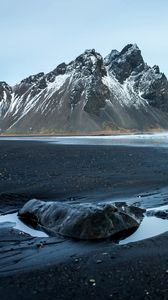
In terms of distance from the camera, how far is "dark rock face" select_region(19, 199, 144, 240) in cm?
1956

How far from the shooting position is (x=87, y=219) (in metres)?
19.9

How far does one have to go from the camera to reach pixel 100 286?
13352 millimetres

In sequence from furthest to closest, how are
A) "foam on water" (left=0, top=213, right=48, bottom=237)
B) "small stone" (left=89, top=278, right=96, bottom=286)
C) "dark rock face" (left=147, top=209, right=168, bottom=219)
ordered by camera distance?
→ "dark rock face" (left=147, top=209, right=168, bottom=219) → "foam on water" (left=0, top=213, right=48, bottom=237) → "small stone" (left=89, top=278, right=96, bottom=286)

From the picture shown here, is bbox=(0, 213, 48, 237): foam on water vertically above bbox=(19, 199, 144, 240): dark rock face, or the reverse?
bbox=(19, 199, 144, 240): dark rock face

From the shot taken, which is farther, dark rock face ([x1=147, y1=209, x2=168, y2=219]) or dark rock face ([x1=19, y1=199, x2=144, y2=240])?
dark rock face ([x1=147, y1=209, x2=168, y2=219])

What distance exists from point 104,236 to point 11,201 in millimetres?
12235

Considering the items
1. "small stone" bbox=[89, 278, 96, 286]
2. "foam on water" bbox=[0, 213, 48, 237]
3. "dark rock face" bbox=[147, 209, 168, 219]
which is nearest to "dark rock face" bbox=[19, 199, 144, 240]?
"foam on water" bbox=[0, 213, 48, 237]

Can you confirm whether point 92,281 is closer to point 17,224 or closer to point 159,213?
point 17,224

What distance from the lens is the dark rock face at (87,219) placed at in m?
19.6

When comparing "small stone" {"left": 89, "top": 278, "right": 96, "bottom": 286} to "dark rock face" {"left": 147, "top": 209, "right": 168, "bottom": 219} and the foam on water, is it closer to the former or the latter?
the foam on water

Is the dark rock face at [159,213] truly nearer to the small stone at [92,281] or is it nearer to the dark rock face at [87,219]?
the dark rock face at [87,219]

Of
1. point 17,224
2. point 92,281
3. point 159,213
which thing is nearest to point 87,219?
point 17,224

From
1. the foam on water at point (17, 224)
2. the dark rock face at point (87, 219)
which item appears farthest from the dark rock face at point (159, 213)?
the foam on water at point (17, 224)

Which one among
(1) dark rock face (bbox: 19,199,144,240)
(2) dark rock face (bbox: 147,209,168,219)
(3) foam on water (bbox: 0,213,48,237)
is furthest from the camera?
(2) dark rock face (bbox: 147,209,168,219)
